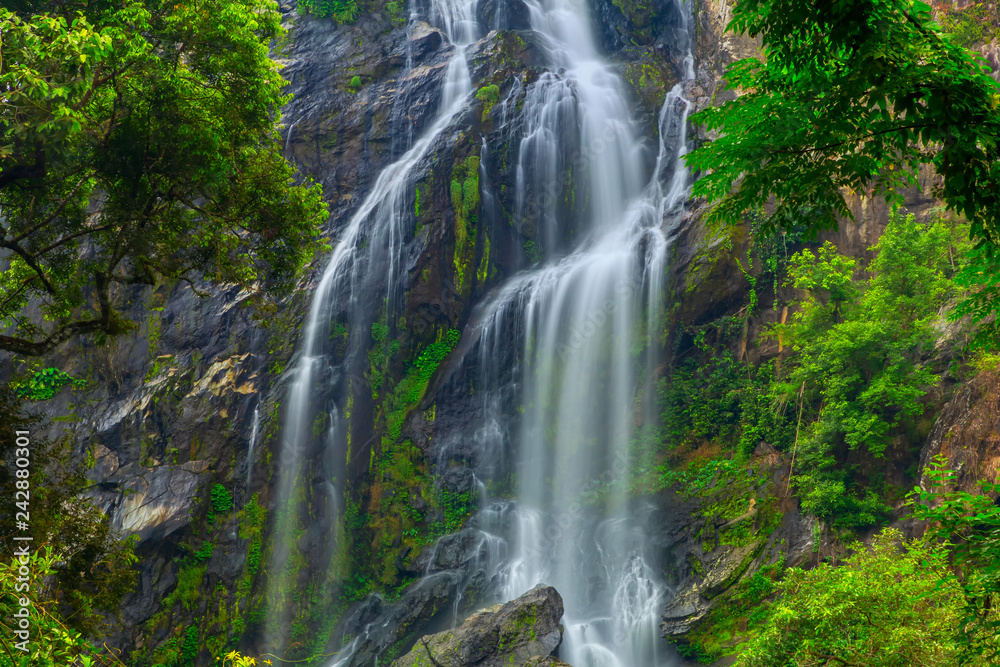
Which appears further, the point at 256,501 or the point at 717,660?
the point at 256,501

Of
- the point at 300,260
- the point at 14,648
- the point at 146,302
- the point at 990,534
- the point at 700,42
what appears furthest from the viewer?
the point at 700,42

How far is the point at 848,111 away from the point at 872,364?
42.4 feet

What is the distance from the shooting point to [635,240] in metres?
21.4

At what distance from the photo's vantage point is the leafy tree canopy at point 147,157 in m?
6.98

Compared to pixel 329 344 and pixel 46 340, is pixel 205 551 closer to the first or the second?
pixel 329 344

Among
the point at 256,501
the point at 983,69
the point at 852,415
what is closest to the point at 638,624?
the point at 852,415

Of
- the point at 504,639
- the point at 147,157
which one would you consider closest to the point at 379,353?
the point at 504,639

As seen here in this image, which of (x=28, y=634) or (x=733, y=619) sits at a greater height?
(x=28, y=634)

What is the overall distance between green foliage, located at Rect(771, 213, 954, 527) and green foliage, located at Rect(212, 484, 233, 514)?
16.0 metres

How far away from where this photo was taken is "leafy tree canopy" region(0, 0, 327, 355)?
6980mm

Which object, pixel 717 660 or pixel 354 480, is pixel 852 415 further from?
pixel 354 480

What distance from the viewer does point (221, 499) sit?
19.1 m

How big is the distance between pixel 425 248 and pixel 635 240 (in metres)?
7.18

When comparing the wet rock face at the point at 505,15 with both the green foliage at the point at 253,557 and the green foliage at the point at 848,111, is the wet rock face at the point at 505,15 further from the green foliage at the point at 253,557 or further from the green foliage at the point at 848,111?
the green foliage at the point at 848,111
